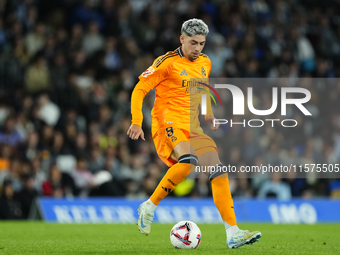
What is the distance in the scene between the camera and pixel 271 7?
18016mm

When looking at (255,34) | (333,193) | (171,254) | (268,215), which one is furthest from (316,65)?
(171,254)

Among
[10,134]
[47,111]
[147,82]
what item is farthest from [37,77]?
[147,82]

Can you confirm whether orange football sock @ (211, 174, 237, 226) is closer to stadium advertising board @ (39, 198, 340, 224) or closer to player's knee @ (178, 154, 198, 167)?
player's knee @ (178, 154, 198, 167)

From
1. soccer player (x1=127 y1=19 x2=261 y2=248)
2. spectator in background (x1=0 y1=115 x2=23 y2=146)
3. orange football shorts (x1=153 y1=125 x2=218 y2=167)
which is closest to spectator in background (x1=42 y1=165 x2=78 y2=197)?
spectator in background (x1=0 y1=115 x2=23 y2=146)

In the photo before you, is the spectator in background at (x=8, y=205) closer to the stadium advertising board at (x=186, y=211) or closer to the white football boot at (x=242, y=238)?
the stadium advertising board at (x=186, y=211)

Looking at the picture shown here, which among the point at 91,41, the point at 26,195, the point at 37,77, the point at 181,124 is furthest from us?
the point at 91,41

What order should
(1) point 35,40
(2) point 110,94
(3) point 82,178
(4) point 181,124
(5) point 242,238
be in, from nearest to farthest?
(5) point 242,238
(4) point 181,124
(3) point 82,178
(1) point 35,40
(2) point 110,94

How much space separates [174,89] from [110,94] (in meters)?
8.06

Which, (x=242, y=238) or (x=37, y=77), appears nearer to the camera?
(x=242, y=238)

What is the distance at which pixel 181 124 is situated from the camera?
6.55 m

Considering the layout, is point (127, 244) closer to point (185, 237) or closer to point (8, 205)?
point (185, 237)

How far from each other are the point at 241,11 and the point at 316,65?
271cm

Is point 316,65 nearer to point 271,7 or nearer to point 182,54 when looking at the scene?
point 271,7

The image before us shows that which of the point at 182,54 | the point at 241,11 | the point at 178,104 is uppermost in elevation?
the point at 241,11
